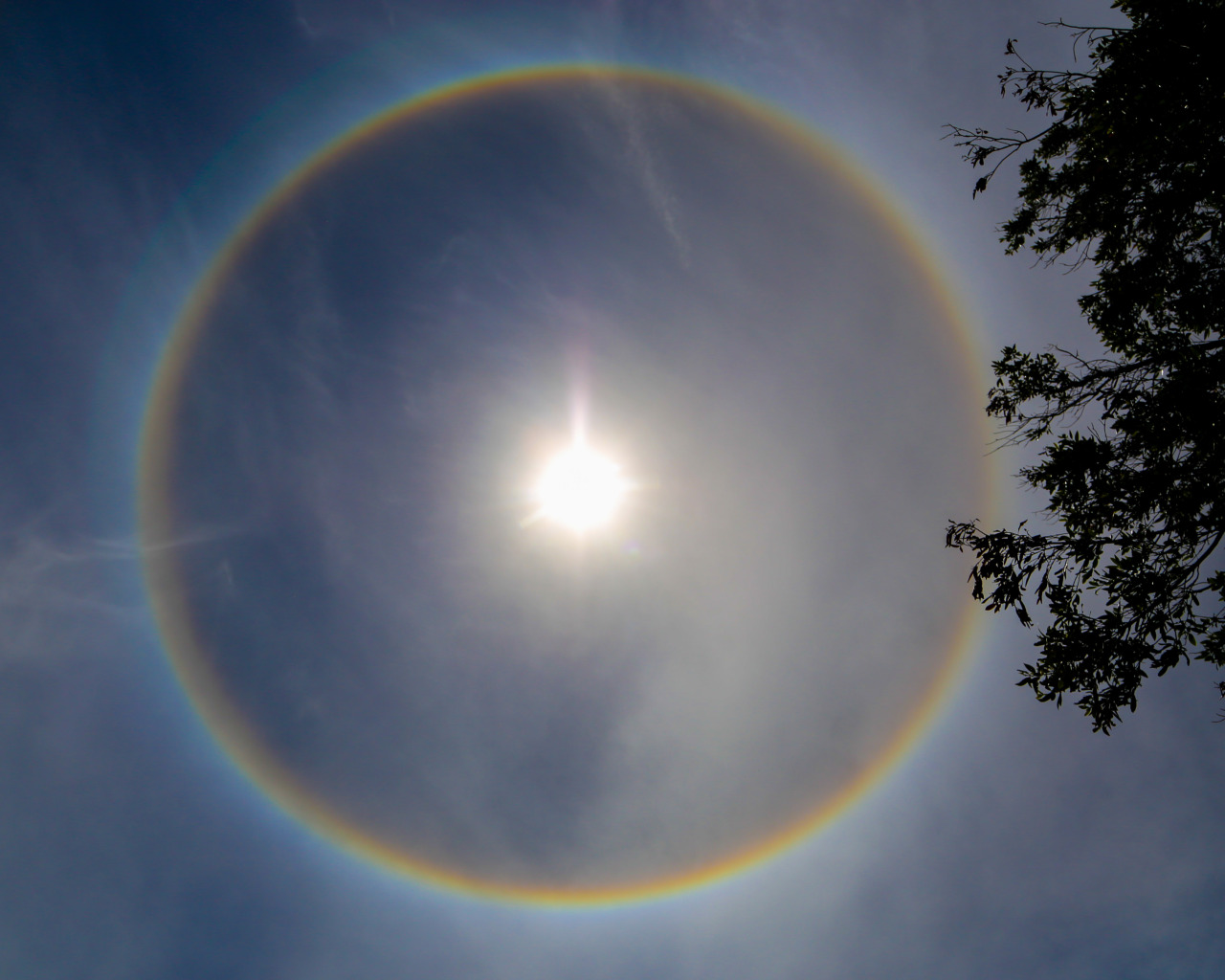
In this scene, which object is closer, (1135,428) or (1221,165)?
(1221,165)

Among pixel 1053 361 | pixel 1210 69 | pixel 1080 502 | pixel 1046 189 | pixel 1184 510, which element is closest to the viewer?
pixel 1210 69

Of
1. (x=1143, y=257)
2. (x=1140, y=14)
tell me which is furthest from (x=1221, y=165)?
(x=1140, y=14)

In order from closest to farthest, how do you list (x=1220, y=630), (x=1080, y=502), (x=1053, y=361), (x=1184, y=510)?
(x=1184, y=510) → (x=1080, y=502) → (x=1220, y=630) → (x=1053, y=361)

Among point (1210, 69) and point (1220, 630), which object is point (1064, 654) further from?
point (1210, 69)

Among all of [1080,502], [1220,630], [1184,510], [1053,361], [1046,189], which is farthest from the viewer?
[1046,189]

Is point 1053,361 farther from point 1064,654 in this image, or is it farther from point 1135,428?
point 1064,654

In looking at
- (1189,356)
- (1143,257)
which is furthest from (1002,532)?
(1143,257)

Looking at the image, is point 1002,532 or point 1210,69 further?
point 1002,532

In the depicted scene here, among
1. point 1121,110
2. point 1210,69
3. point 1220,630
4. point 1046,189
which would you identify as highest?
point 1046,189

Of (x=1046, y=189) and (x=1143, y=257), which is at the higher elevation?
(x=1046, y=189)
